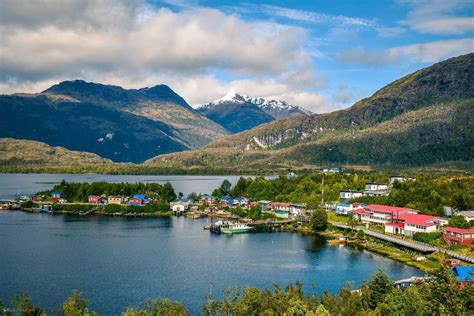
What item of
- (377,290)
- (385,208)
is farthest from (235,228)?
(377,290)

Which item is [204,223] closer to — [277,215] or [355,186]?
[277,215]

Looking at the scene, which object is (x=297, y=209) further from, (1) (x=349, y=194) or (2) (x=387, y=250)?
(2) (x=387, y=250)

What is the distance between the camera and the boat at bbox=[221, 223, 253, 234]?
230ft

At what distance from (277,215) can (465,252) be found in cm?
3611

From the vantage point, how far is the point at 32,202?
316ft

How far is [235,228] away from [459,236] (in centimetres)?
3006

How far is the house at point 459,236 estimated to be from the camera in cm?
5244

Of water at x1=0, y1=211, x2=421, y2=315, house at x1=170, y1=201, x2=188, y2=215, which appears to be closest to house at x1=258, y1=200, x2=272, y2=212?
house at x1=170, y1=201, x2=188, y2=215

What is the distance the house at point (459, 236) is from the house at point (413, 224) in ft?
12.8

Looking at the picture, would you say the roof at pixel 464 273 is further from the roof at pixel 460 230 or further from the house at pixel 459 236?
the roof at pixel 460 230

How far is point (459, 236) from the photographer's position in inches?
2078

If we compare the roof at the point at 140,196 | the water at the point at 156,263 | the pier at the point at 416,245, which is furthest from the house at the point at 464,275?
the roof at the point at 140,196

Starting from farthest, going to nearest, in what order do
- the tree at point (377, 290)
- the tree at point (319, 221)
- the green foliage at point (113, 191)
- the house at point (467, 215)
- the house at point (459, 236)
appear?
the green foliage at point (113, 191), the tree at point (319, 221), the house at point (467, 215), the house at point (459, 236), the tree at point (377, 290)

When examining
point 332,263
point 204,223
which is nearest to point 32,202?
point 204,223
